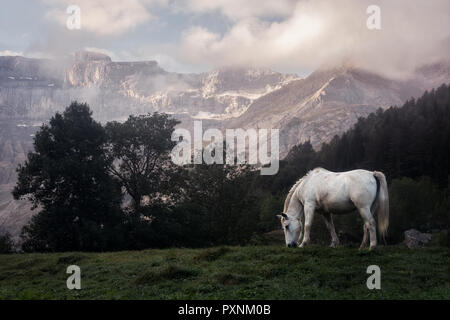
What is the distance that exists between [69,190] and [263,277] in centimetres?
2451

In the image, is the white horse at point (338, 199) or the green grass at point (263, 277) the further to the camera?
the white horse at point (338, 199)

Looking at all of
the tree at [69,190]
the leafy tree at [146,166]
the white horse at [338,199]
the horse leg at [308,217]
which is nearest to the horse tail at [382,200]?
the white horse at [338,199]

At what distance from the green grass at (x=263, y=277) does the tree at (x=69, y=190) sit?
14261mm

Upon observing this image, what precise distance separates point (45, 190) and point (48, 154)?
10.2 feet

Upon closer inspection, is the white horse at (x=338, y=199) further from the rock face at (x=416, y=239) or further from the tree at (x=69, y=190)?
the rock face at (x=416, y=239)

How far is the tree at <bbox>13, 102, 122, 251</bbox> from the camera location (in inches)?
1246

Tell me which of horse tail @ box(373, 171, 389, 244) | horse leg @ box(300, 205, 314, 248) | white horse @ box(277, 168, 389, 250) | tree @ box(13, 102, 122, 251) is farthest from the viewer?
tree @ box(13, 102, 122, 251)

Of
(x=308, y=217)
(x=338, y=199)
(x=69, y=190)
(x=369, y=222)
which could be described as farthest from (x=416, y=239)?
(x=69, y=190)

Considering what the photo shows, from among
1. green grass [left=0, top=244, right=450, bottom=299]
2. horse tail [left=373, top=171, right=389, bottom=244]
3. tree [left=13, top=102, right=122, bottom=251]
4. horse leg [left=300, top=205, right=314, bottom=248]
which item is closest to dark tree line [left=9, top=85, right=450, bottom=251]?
tree [left=13, top=102, right=122, bottom=251]

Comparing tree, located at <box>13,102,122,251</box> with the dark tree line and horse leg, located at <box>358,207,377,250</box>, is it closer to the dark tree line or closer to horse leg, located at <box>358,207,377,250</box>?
the dark tree line

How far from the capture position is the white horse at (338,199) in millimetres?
14266

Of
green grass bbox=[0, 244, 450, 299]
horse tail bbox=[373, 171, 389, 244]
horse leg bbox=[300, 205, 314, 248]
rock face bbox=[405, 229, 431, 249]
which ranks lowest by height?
rock face bbox=[405, 229, 431, 249]

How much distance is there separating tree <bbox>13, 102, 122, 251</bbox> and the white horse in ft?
64.9

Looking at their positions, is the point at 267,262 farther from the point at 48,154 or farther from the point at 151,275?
the point at 48,154
